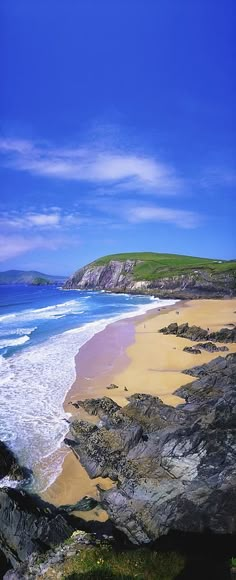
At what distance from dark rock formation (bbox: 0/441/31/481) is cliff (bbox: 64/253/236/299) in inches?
3350

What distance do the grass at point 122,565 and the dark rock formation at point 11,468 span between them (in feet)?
22.1

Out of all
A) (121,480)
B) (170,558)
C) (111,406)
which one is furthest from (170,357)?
(170,558)

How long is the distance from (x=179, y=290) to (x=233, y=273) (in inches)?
688

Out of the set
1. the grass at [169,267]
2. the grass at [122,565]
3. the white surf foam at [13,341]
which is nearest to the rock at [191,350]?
the white surf foam at [13,341]

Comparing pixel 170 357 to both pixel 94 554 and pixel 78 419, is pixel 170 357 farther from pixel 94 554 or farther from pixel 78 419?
pixel 94 554

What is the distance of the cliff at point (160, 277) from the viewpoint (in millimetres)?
102562

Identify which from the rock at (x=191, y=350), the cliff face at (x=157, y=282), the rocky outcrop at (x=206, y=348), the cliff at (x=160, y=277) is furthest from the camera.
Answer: the cliff at (x=160, y=277)

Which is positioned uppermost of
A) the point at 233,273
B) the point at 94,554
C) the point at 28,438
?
the point at 233,273

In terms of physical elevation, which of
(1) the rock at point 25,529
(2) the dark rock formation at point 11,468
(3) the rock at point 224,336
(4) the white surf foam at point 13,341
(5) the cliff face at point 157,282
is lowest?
(2) the dark rock formation at point 11,468

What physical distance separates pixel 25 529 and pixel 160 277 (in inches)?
4561

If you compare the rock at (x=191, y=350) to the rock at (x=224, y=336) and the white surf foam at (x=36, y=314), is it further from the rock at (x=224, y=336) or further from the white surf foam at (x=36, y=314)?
the white surf foam at (x=36, y=314)

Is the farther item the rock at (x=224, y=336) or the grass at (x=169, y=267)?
the grass at (x=169, y=267)

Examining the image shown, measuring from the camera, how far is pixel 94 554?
8.39 meters

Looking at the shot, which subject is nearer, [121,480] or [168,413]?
[121,480]
